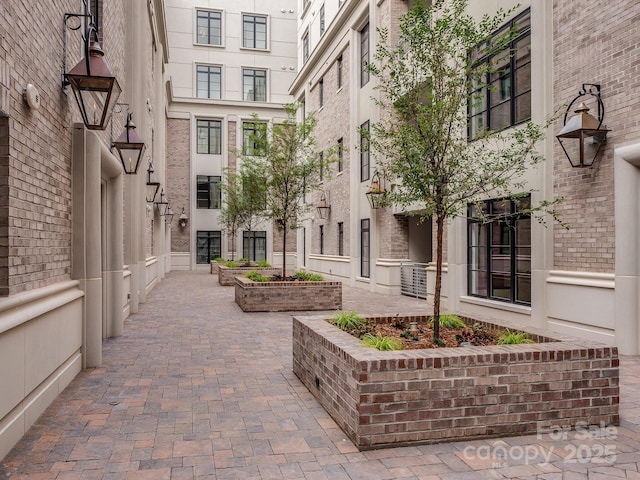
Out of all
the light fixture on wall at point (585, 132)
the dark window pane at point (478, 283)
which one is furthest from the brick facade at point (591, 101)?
the dark window pane at point (478, 283)

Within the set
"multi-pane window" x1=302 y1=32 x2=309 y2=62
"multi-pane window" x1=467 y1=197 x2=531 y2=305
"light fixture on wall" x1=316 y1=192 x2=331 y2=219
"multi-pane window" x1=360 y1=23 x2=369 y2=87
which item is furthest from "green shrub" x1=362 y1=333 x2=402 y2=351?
"multi-pane window" x1=302 y1=32 x2=309 y2=62

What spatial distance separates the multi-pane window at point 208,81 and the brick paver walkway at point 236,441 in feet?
91.3

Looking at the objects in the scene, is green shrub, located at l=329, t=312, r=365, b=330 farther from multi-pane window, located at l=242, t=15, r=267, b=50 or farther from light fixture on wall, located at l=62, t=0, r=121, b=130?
multi-pane window, located at l=242, t=15, r=267, b=50

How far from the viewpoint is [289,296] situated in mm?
12258

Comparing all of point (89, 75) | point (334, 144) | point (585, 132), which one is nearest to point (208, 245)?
point (334, 144)

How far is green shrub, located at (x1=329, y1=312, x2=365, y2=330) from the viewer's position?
5848 millimetres

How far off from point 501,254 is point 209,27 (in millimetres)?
27389

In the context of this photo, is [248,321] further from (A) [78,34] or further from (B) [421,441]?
(B) [421,441]

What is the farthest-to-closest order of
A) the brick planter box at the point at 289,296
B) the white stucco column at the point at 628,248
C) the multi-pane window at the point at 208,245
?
the multi-pane window at the point at 208,245 < the brick planter box at the point at 289,296 < the white stucco column at the point at 628,248

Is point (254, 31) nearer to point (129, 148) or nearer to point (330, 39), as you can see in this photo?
point (330, 39)

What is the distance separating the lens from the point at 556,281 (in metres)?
8.75

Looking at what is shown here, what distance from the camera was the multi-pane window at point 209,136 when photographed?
31922mm

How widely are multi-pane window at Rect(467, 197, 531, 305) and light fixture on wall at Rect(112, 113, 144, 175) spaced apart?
5743mm

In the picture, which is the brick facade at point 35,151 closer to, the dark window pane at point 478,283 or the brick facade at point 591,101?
the brick facade at point 591,101
